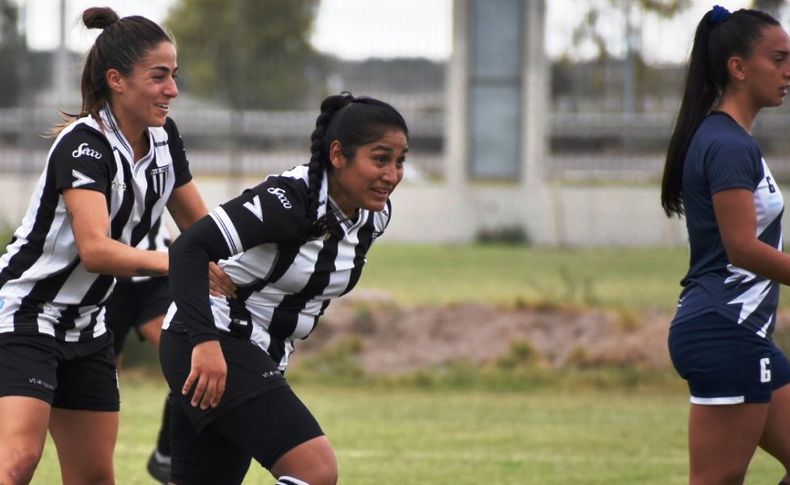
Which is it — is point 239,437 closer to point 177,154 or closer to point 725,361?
point 177,154

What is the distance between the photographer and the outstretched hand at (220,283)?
4.67 metres

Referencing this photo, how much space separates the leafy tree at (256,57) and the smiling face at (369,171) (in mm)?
15770

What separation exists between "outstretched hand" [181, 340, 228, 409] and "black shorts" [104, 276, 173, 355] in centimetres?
296

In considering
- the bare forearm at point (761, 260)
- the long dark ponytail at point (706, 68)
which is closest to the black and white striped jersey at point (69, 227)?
the long dark ponytail at point (706, 68)

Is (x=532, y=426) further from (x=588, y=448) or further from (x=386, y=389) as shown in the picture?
(x=386, y=389)

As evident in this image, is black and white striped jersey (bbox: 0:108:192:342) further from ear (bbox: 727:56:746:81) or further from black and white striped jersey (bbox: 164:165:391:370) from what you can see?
ear (bbox: 727:56:746:81)

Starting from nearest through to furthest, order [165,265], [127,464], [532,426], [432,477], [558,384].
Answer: [165,265] < [432,477] < [127,464] < [532,426] < [558,384]

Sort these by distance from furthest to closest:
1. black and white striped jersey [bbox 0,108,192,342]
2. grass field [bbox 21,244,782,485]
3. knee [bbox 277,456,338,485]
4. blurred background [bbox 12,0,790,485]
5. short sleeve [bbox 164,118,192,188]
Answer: blurred background [bbox 12,0,790,485], grass field [bbox 21,244,782,485], short sleeve [bbox 164,118,192,188], black and white striped jersey [bbox 0,108,192,342], knee [bbox 277,456,338,485]

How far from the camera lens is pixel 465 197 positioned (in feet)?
66.4

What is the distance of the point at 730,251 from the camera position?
15.1 ft

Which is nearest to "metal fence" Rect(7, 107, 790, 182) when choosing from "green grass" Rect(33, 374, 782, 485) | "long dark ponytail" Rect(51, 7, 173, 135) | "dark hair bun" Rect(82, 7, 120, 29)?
"green grass" Rect(33, 374, 782, 485)

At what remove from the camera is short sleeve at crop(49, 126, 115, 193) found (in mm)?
4793

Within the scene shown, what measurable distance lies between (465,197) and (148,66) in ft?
50.4

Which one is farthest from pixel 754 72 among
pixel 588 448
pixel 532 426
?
pixel 532 426
